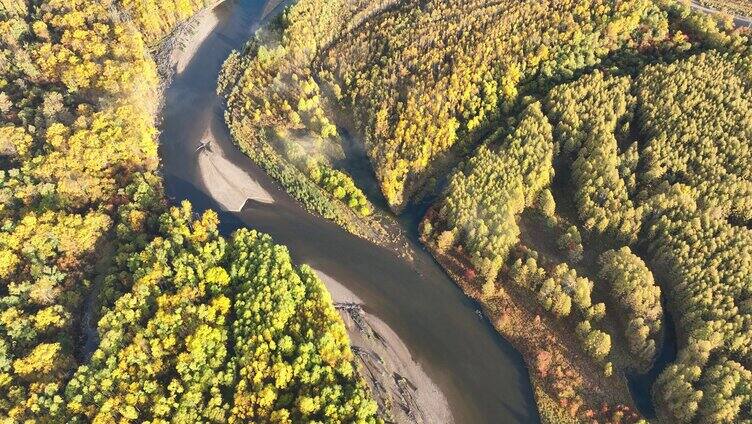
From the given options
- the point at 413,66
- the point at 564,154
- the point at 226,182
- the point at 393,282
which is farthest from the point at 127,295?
the point at 564,154

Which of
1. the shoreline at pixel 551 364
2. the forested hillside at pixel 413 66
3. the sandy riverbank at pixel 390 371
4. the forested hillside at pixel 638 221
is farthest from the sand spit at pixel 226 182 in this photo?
the shoreline at pixel 551 364

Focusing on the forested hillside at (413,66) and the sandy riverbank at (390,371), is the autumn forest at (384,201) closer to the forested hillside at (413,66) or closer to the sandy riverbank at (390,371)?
the forested hillside at (413,66)

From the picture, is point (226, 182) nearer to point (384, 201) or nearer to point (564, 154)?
point (384, 201)

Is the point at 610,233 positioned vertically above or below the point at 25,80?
above

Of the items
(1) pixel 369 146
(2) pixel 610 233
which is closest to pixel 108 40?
(1) pixel 369 146

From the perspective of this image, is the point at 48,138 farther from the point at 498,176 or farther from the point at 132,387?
the point at 498,176
